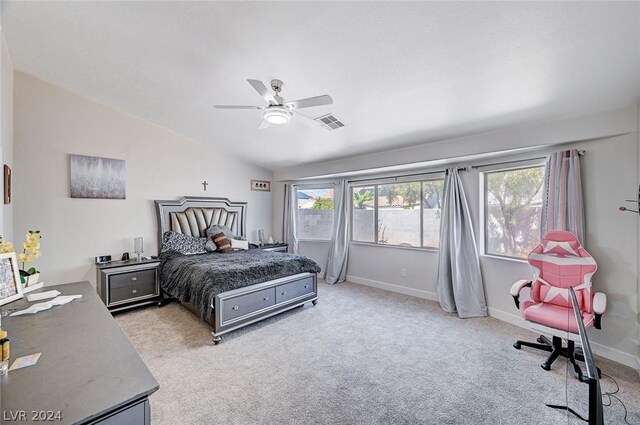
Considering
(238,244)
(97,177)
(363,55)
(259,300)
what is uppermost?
(363,55)

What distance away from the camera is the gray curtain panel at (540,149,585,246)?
2.75 meters

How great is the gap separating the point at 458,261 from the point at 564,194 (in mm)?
1423

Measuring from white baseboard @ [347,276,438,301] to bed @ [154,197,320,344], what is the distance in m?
1.41

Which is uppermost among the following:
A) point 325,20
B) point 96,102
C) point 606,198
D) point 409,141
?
point 96,102

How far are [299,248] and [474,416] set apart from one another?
4411 mm

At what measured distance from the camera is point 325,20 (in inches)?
74.8

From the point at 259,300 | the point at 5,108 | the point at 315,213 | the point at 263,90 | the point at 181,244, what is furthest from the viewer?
the point at 315,213

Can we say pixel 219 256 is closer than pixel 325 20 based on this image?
No

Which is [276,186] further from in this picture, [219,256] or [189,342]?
[189,342]

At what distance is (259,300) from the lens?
3.33 metres

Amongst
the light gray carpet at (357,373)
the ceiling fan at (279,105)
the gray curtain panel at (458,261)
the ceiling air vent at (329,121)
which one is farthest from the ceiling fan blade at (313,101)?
the gray curtain panel at (458,261)

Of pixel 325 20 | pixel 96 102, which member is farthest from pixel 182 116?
pixel 325 20

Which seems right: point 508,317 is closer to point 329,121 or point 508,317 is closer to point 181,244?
point 329,121

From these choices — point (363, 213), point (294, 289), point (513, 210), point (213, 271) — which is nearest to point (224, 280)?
point (213, 271)
